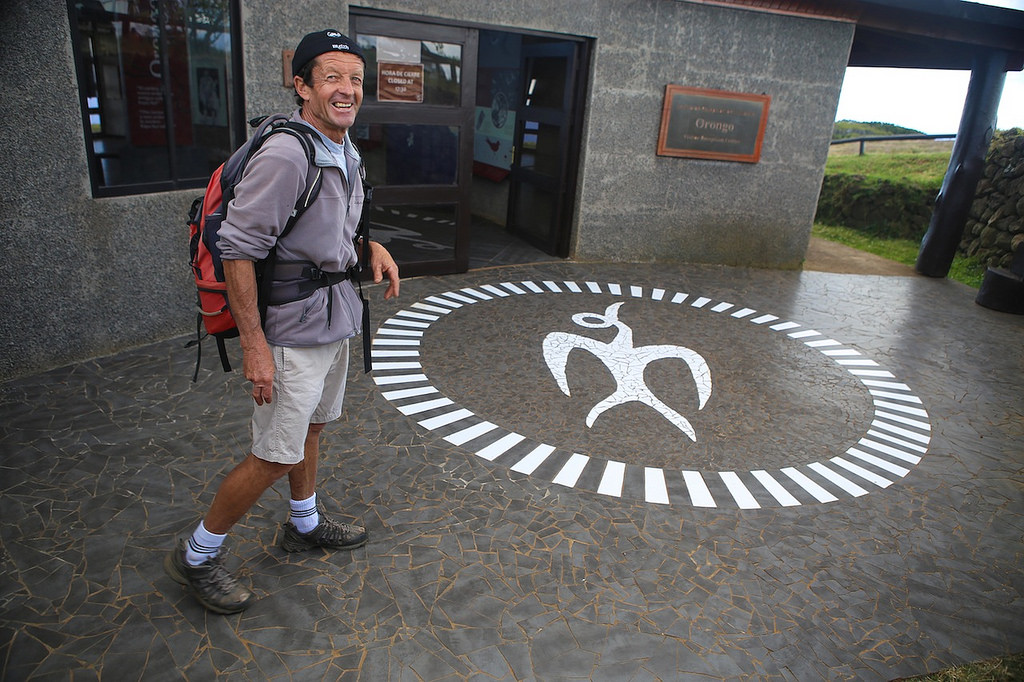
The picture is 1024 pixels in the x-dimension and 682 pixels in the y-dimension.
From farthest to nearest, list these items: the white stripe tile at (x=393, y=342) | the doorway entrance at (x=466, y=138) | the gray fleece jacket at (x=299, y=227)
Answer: the doorway entrance at (x=466, y=138)
the white stripe tile at (x=393, y=342)
the gray fleece jacket at (x=299, y=227)

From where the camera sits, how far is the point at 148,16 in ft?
18.4

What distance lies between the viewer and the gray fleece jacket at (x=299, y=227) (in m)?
2.39

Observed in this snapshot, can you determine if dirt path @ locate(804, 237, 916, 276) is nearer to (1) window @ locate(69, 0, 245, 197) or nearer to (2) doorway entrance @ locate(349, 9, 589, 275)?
(2) doorway entrance @ locate(349, 9, 589, 275)

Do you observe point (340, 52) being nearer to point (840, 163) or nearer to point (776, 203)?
point (776, 203)

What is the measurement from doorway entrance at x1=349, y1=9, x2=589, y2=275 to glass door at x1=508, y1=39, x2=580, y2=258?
0.01m

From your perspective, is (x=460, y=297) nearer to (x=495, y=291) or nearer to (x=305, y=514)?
(x=495, y=291)

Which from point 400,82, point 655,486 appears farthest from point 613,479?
point 400,82

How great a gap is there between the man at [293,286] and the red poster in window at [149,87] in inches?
166

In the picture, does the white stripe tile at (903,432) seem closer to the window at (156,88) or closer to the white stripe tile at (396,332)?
the white stripe tile at (396,332)

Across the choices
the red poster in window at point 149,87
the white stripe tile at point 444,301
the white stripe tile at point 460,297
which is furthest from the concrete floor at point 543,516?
the red poster in window at point 149,87

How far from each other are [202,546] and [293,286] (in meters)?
1.11

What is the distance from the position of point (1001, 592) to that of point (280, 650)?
329 cm

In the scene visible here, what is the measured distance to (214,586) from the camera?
2871mm

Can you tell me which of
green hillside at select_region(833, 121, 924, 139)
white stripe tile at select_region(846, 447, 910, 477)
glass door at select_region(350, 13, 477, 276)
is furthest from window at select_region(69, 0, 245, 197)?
green hillside at select_region(833, 121, 924, 139)
